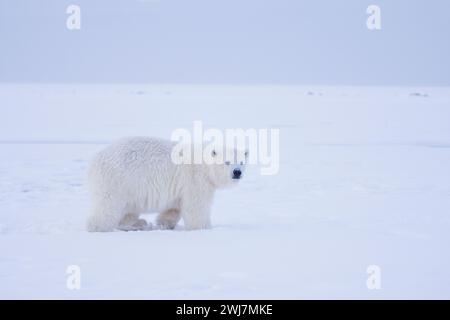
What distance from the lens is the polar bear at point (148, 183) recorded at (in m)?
5.33

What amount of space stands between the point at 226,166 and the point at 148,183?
29.2 inches

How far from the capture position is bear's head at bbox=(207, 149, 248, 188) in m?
5.50

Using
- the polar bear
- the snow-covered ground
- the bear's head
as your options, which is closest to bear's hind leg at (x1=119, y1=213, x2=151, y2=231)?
the polar bear

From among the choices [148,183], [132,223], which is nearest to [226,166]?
[148,183]

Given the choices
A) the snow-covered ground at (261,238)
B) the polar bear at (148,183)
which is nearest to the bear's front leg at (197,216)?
the polar bear at (148,183)

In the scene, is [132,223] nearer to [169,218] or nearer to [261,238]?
A: [169,218]

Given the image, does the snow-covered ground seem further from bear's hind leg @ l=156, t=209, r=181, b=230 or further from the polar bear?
the polar bear

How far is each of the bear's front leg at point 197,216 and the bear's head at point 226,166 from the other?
275mm

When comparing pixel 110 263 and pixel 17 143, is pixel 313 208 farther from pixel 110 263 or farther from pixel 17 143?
pixel 17 143

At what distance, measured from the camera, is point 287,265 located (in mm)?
3998

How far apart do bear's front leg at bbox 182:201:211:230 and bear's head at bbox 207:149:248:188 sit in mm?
275

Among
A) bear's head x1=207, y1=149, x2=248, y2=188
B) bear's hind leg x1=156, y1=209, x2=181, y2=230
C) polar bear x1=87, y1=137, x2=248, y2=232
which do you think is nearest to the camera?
polar bear x1=87, y1=137, x2=248, y2=232

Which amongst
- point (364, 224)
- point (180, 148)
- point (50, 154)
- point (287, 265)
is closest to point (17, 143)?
point (50, 154)

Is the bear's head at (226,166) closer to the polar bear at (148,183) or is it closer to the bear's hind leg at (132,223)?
the polar bear at (148,183)
